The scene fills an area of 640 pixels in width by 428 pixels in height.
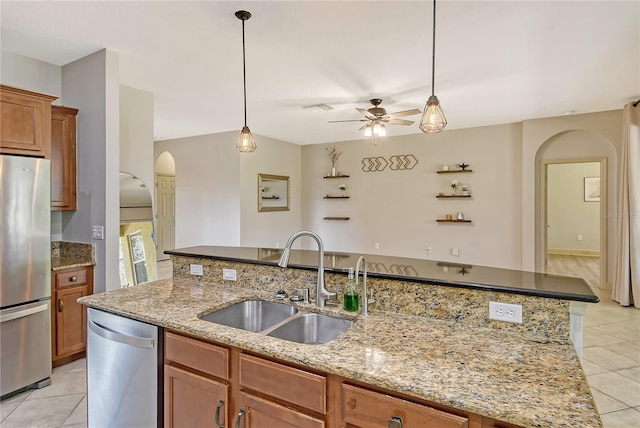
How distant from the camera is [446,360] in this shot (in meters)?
1.25

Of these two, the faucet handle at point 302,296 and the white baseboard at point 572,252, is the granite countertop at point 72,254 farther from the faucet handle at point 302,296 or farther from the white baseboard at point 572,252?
the white baseboard at point 572,252

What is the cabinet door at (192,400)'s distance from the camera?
1504 mm

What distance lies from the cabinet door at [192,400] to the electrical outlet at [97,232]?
188cm

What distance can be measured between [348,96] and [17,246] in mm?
3481

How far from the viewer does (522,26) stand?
8.63ft

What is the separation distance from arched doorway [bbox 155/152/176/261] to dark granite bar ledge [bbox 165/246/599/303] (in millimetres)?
5859

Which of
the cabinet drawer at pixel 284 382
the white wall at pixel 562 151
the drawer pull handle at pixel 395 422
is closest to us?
the drawer pull handle at pixel 395 422

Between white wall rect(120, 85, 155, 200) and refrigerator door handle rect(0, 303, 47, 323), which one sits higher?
white wall rect(120, 85, 155, 200)

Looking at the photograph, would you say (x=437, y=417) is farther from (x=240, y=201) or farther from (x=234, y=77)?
(x=240, y=201)

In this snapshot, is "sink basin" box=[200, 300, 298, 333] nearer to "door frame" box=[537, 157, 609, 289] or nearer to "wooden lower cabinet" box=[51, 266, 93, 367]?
"wooden lower cabinet" box=[51, 266, 93, 367]

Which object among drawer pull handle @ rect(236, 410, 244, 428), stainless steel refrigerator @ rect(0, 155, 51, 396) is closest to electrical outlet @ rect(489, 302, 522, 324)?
drawer pull handle @ rect(236, 410, 244, 428)

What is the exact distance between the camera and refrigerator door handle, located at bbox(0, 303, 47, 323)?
2.42 meters

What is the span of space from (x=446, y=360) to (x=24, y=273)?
2.83m

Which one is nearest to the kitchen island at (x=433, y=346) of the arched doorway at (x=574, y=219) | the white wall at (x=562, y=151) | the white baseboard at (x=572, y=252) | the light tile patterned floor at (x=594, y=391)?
the light tile patterned floor at (x=594, y=391)
